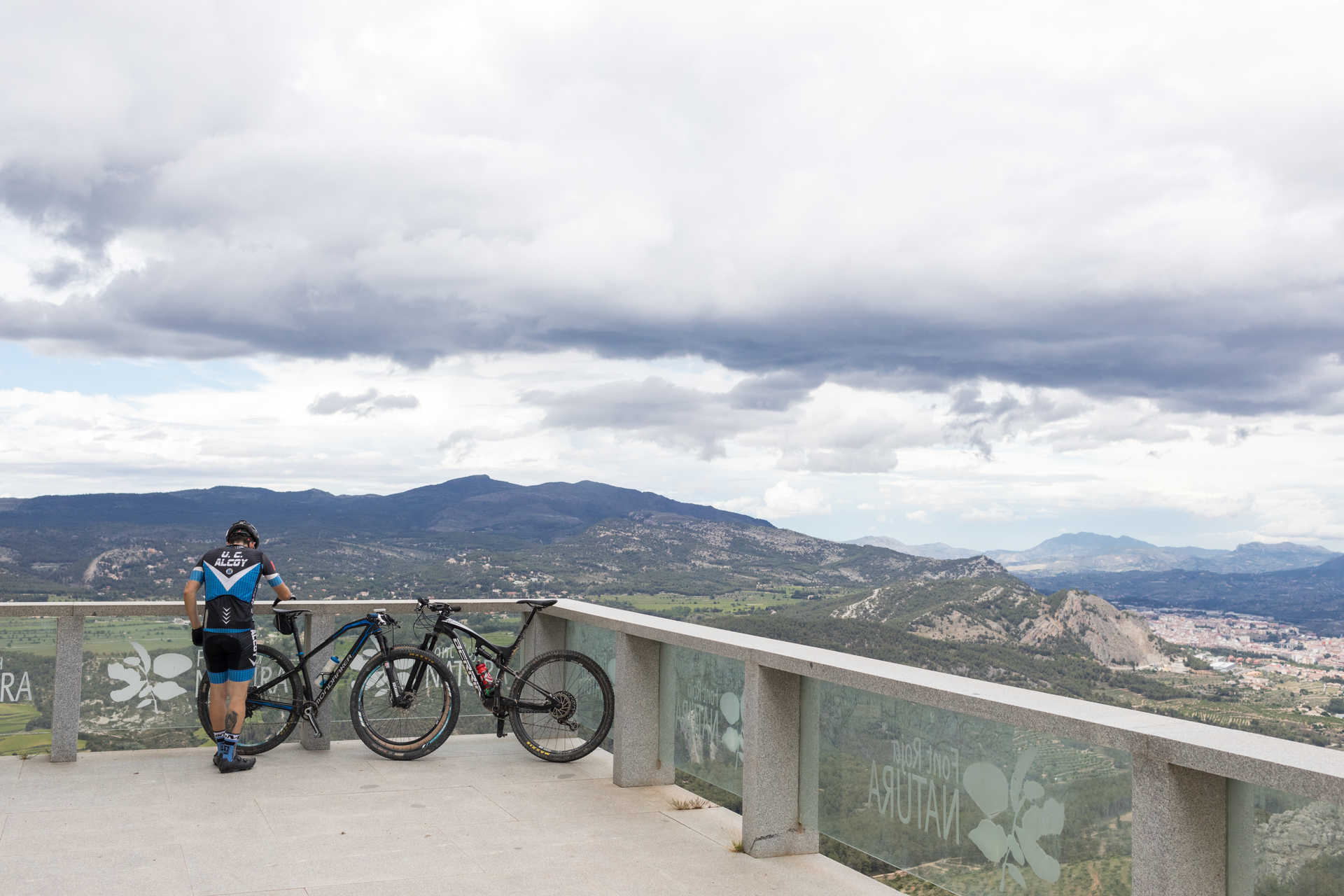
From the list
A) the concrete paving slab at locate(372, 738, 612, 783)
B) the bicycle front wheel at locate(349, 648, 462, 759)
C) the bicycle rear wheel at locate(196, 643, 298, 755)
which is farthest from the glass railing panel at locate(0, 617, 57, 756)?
the concrete paving slab at locate(372, 738, 612, 783)

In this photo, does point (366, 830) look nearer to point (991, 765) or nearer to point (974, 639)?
point (991, 765)

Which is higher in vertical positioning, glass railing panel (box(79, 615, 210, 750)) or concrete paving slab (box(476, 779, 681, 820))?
glass railing panel (box(79, 615, 210, 750))

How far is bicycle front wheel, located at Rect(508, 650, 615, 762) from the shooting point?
7703 millimetres

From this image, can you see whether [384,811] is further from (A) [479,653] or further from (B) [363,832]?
(A) [479,653]

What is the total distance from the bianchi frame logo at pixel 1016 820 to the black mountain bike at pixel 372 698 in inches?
177

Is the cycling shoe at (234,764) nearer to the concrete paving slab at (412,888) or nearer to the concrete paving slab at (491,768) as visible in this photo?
the concrete paving slab at (491,768)

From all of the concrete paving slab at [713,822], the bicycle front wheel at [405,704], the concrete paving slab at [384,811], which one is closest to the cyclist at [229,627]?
the bicycle front wheel at [405,704]

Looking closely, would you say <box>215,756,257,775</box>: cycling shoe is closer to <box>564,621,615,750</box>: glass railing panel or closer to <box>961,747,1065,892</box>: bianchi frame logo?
<box>564,621,615,750</box>: glass railing panel

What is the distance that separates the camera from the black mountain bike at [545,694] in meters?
7.69

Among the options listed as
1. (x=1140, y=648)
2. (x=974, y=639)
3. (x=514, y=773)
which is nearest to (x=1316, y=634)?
(x=1140, y=648)

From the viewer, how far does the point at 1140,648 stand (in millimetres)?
52125

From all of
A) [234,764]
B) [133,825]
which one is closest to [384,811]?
[133,825]

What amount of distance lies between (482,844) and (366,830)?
2.42 feet

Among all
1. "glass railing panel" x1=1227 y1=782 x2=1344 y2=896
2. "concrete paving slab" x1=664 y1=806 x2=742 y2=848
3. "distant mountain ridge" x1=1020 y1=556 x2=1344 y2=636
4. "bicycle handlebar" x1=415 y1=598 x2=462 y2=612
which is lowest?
"distant mountain ridge" x1=1020 y1=556 x2=1344 y2=636
